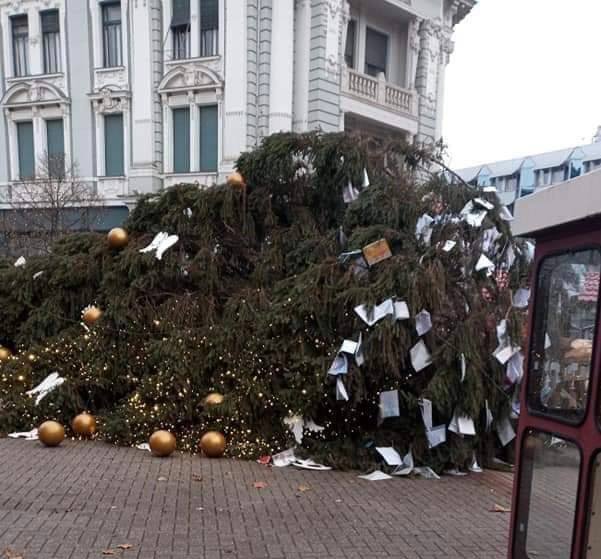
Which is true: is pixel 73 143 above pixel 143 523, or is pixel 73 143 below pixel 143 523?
above

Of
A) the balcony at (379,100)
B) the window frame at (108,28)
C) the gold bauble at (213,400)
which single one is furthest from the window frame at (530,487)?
the window frame at (108,28)

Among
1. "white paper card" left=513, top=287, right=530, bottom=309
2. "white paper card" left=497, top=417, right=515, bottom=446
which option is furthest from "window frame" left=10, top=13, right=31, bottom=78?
"white paper card" left=497, top=417, right=515, bottom=446

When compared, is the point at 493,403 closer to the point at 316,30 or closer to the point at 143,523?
the point at 143,523

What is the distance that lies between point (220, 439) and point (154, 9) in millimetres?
16062

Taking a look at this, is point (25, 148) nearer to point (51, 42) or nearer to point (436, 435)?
point (51, 42)

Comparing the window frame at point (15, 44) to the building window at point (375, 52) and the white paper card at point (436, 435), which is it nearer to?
the building window at point (375, 52)

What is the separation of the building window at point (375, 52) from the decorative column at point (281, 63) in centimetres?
422

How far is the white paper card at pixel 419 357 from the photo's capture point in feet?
16.1

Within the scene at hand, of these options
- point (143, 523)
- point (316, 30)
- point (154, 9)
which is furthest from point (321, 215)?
point (154, 9)

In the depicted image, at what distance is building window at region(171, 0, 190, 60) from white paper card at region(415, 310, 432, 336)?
1486cm

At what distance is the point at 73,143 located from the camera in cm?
1812

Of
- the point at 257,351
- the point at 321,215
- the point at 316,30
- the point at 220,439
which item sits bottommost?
the point at 220,439

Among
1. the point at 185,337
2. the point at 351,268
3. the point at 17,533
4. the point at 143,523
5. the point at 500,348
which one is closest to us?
the point at 17,533

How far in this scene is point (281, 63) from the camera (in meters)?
15.7
